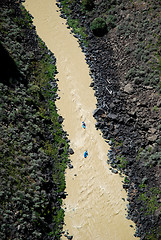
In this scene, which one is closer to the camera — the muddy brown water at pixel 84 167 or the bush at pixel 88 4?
the muddy brown water at pixel 84 167

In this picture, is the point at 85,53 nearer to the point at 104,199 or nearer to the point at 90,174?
the point at 90,174

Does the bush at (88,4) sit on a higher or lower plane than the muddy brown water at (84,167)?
higher

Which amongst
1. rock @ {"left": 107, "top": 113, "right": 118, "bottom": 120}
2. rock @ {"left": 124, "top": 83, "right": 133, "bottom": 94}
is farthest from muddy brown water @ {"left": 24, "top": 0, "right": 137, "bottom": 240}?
rock @ {"left": 124, "top": 83, "right": 133, "bottom": 94}

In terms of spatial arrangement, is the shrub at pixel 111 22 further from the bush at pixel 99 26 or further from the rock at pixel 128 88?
the rock at pixel 128 88

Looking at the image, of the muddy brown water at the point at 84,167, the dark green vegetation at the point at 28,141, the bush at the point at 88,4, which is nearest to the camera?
the dark green vegetation at the point at 28,141

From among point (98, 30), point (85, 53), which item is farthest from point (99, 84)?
point (98, 30)

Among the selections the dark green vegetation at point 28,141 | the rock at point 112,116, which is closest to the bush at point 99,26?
the dark green vegetation at point 28,141
